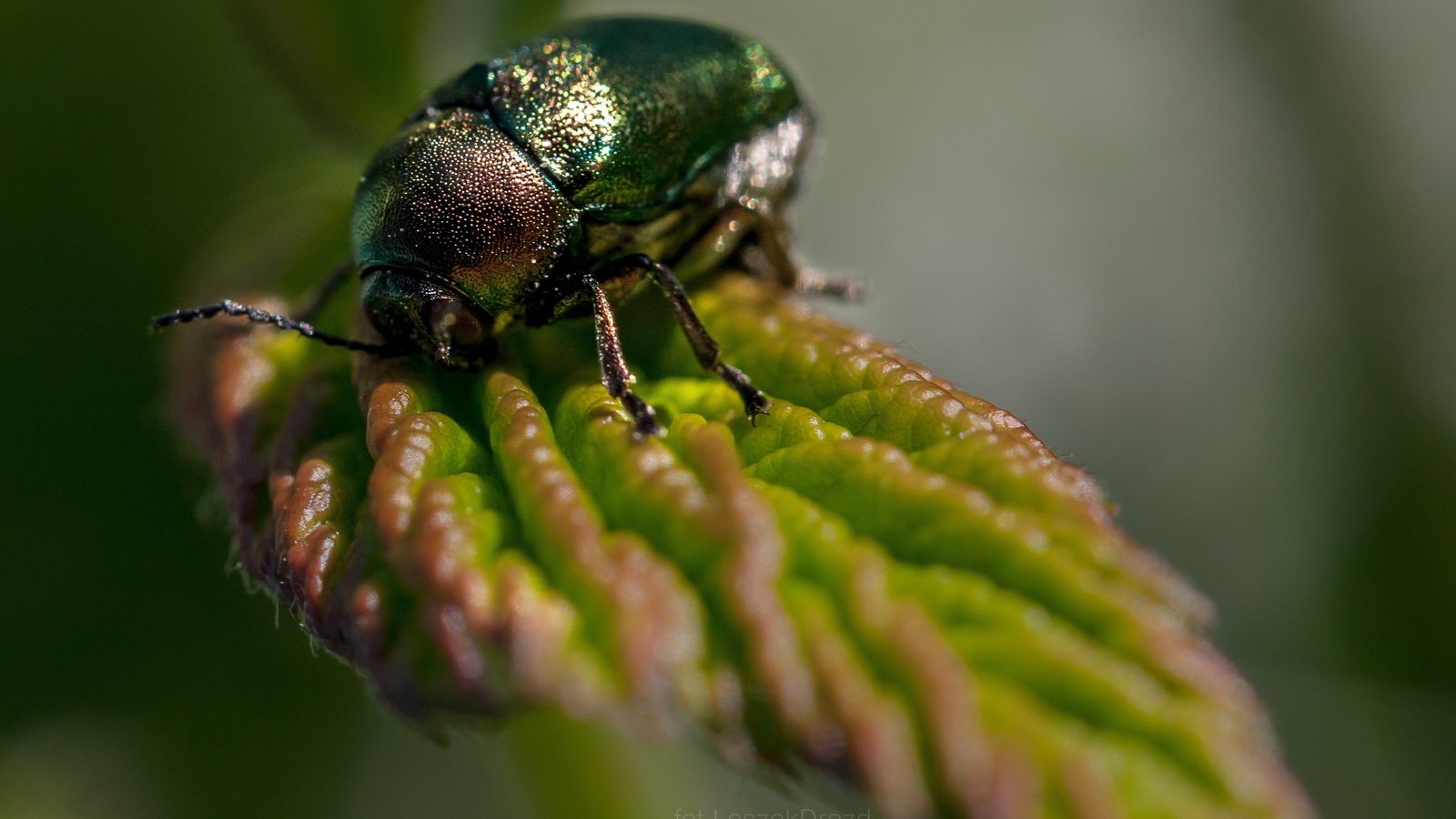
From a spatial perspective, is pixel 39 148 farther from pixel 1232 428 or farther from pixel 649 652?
pixel 1232 428

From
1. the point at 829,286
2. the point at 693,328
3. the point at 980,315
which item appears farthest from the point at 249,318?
the point at 980,315

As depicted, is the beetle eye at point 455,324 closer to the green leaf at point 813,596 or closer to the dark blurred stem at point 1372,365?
the green leaf at point 813,596

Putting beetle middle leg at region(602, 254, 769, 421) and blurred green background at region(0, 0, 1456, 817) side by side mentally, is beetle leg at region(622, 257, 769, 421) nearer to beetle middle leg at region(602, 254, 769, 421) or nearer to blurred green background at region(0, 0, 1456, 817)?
beetle middle leg at region(602, 254, 769, 421)

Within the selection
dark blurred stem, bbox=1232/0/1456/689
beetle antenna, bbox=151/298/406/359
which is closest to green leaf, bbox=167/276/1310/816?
beetle antenna, bbox=151/298/406/359

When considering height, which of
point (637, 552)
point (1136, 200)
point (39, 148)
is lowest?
point (637, 552)

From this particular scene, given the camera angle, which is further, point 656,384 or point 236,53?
point 236,53

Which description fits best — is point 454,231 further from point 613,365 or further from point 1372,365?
point 1372,365

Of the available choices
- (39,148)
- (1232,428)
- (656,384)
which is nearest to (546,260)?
(656,384)

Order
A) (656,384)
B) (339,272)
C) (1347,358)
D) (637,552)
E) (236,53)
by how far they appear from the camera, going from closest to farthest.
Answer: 1. (637,552)
2. (656,384)
3. (339,272)
4. (236,53)
5. (1347,358)
